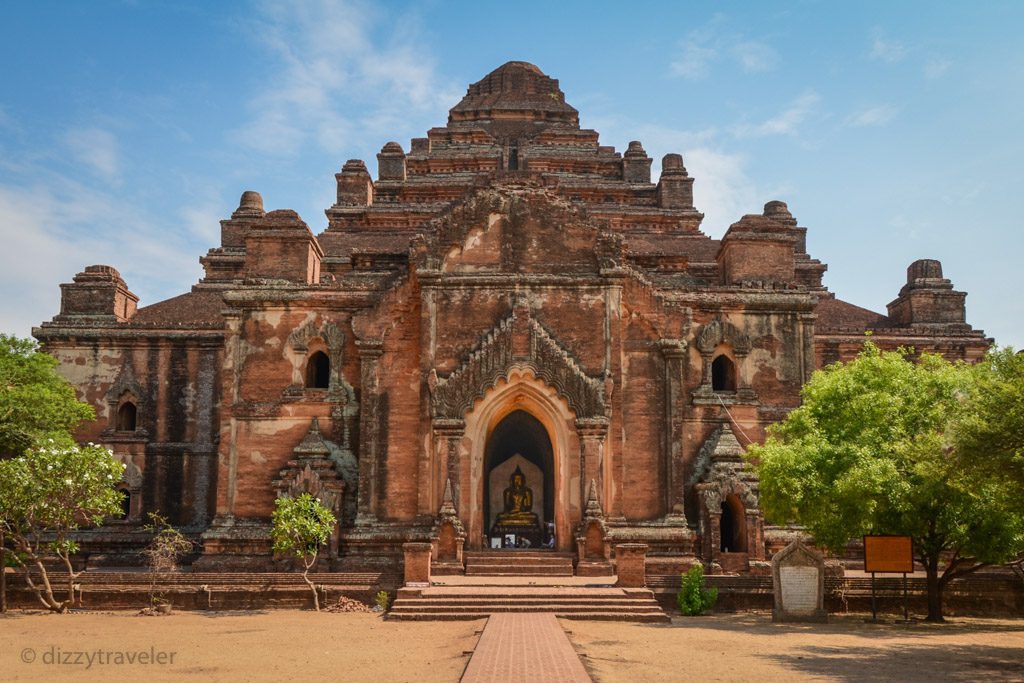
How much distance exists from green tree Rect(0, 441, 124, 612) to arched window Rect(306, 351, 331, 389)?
21.0ft

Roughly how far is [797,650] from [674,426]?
1019cm

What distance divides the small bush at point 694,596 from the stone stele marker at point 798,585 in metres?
1.50

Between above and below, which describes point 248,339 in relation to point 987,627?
above

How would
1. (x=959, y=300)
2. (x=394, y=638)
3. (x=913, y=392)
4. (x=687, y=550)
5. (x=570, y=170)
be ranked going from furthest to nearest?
(x=570, y=170) → (x=959, y=300) → (x=687, y=550) → (x=913, y=392) → (x=394, y=638)

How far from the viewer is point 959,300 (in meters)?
34.5

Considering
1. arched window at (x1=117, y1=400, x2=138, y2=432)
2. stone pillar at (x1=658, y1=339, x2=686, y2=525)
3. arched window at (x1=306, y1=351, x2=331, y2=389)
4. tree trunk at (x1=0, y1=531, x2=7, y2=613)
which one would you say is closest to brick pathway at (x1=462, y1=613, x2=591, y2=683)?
stone pillar at (x1=658, y1=339, x2=686, y2=525)

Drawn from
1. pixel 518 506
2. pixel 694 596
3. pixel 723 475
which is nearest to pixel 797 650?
pixel 694 596

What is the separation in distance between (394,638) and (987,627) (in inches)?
485

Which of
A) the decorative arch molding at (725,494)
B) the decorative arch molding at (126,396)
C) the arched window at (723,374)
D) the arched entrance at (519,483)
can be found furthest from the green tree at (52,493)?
the arched window at (723,374)

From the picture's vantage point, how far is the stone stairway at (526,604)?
821 inches

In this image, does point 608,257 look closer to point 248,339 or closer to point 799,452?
point 799,452

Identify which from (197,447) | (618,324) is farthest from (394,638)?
(197,447)

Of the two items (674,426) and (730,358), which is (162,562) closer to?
(674,426)

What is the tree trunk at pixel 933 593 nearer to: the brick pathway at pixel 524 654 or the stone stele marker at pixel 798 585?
the stone stele marker at pixel 798 585
